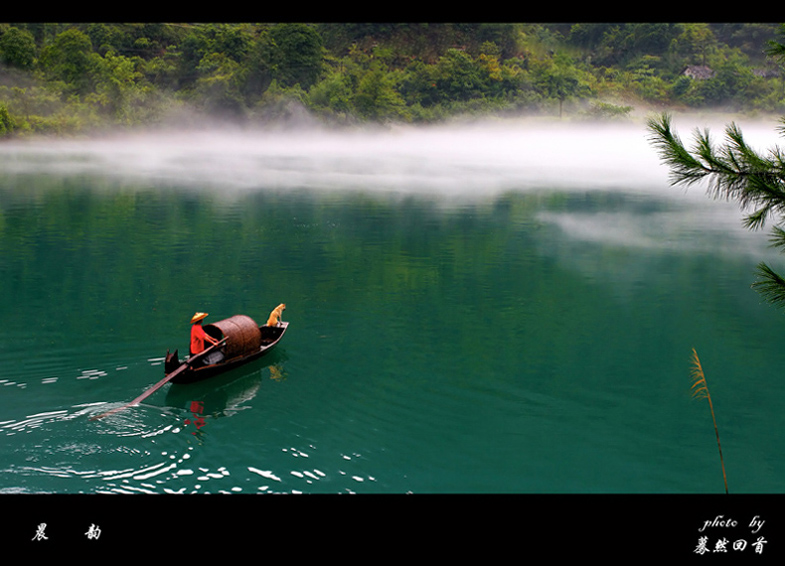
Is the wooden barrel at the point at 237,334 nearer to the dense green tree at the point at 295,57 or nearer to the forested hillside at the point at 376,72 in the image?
the forested hillside at the point at 376,72

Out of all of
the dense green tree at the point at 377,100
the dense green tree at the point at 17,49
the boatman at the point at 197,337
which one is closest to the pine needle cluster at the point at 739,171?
the boatman at the point at 197,337

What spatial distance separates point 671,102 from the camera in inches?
3211

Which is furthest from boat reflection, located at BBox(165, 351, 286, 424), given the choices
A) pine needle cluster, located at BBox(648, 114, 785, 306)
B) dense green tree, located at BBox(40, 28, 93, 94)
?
dense green tree, located at BBox(40, 28, 93, 94)

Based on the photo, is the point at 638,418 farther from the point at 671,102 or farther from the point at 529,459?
the point at 671,102

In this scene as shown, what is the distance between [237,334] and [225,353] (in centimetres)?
31

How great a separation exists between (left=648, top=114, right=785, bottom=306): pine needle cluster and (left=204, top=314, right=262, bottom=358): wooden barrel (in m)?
6.48

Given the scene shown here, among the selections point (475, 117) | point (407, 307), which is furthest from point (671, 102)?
point (407, 307)

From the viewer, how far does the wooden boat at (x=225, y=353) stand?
955cm

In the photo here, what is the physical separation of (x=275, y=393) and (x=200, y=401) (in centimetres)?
93

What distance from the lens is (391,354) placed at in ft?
39.5

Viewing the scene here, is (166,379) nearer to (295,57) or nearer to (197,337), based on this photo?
(197,337)

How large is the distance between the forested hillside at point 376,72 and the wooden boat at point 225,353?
66093 mm

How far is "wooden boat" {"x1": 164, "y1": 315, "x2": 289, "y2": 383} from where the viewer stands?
9.55 m

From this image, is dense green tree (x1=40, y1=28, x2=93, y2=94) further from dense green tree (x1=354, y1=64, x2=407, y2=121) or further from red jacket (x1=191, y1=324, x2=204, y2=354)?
red jacket (x1=191, y1=324, x2=204, y2=354)
